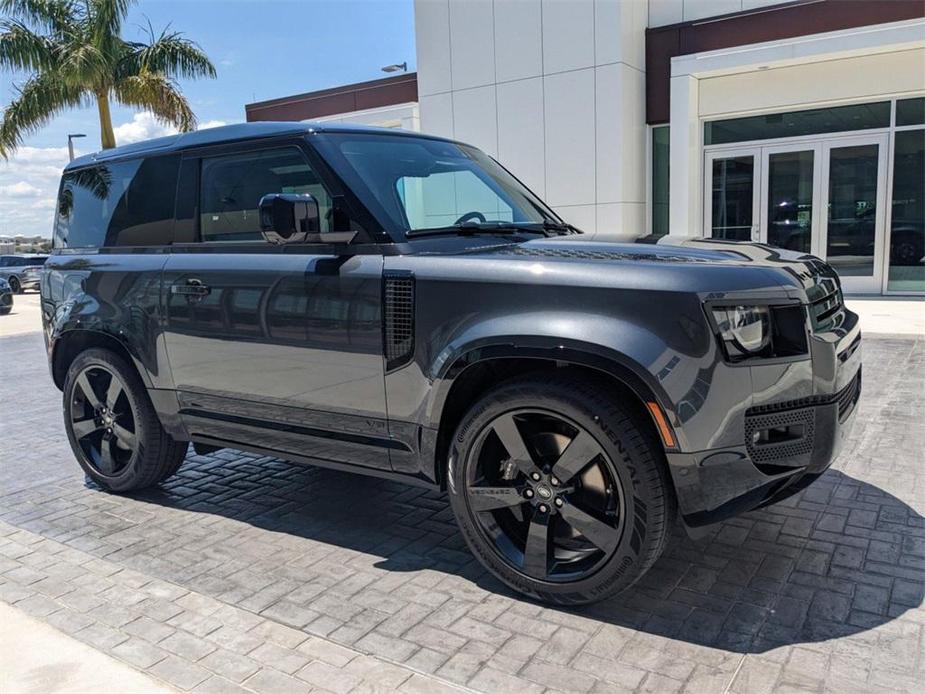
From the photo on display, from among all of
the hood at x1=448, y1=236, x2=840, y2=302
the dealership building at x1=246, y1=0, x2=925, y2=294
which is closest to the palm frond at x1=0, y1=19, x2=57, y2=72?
the dealership building at x1=246, y1=0, x2=925, y2=294

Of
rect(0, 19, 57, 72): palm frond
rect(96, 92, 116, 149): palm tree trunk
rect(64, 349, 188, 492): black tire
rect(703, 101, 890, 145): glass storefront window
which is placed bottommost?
rect(64, 349, 188, 492): black tire

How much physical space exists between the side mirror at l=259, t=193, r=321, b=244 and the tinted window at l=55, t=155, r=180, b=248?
1172 mm

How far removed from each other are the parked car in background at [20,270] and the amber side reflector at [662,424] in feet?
97.8

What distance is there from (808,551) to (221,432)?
3008 mm

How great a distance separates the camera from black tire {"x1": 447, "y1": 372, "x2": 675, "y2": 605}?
279 centimetres

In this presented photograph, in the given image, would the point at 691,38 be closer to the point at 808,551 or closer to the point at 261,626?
the point at 808,551

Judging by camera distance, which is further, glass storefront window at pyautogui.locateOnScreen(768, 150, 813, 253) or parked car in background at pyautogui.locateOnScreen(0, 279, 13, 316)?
parked car in background at pyautogui.locateOnScreen(0, 279, 13, 316)

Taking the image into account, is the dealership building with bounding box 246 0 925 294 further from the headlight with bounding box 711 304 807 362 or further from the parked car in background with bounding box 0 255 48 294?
the parked car in background with bounding box 0 255 48 294

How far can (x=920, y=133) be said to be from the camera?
1189cm

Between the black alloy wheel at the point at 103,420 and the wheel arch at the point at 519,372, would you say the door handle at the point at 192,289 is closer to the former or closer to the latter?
the black alloy wheel at the point at 103,420

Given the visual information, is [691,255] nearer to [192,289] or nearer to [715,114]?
[192,289]

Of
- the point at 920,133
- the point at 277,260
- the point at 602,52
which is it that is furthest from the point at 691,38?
the point at 277,260

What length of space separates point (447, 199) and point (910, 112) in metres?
11.1

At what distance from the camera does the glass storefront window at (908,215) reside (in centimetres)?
1201
